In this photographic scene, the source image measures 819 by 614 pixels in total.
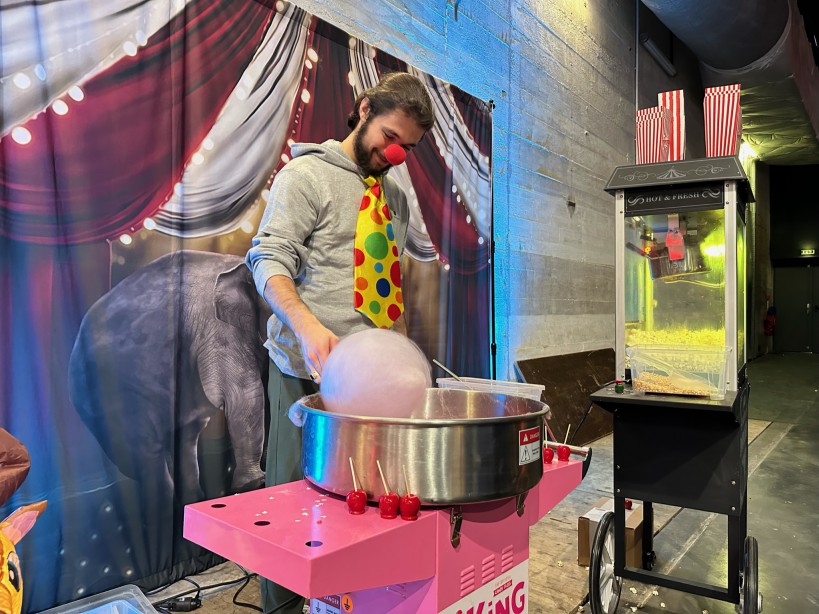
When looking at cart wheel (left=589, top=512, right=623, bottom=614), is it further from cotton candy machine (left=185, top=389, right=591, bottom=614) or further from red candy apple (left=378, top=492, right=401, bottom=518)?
red candy apple (left=378, top=492, right=401, bottom=518)

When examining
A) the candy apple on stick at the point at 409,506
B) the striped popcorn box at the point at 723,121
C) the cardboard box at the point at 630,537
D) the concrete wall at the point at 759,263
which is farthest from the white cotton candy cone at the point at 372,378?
the concrete wall at the point at 759,263

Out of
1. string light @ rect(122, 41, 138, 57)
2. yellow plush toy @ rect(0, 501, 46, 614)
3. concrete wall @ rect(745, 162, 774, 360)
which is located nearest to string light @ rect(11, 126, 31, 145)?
string light @ rect(122, 41, 138, 57)

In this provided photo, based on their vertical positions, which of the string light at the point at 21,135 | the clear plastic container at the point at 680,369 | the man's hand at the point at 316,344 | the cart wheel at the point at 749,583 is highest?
the string light at the point at 21,135

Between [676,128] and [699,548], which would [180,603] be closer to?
[699,548]

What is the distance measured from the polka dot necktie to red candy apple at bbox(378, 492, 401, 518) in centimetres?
71

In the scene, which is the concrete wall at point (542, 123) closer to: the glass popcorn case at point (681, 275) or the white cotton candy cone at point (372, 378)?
the glass popcorn case at point (681, 275)

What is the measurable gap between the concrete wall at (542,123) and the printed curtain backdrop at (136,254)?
625 millimetres

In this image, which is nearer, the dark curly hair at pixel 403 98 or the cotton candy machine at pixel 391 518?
the cotton candy machine at pixel 391 518

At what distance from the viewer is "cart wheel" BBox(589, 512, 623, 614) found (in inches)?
75.4

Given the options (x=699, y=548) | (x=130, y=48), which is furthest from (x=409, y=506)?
(x=699, y=548)

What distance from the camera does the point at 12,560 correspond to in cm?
118

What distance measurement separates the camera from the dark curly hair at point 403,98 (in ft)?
4.86

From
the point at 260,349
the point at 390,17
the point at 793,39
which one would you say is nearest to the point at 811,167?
the point at 793,39

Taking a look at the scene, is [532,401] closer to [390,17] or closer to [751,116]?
[390,17]
